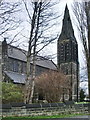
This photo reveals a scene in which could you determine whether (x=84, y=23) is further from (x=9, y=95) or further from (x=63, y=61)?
(x=63, y=61)

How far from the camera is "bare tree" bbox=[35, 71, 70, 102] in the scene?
38.4m

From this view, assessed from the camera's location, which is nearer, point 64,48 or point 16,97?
point 16,97

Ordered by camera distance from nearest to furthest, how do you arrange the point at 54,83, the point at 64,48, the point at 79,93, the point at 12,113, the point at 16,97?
the point at 12,113 < the point at 16,97 < the point at 54,83 < the point at 64,48 < the point at 79,93

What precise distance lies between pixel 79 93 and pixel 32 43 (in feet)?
151

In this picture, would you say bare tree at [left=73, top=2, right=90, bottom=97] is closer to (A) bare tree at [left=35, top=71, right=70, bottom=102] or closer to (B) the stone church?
(A) bare tree at [left=35, top=71, right=70, bottom=102]

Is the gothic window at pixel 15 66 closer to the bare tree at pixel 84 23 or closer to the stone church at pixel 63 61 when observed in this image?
the stone church at pixel 63 61

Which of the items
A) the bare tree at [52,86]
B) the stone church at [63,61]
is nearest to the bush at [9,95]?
the bare tree at [52,86]

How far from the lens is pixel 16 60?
179ft

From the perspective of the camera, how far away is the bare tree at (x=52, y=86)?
38438mm

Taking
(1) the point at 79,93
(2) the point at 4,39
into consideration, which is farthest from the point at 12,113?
(1) the point at 79,93

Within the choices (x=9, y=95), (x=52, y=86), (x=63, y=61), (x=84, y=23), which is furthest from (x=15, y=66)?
(x=84, y=23)

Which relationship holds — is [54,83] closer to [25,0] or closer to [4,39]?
[25,0]

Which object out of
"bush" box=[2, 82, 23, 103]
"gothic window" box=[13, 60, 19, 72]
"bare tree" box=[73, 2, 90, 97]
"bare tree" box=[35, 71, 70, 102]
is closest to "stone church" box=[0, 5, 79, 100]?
"gothic window" box=[13, 60, 19, 72]

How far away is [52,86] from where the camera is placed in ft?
127
